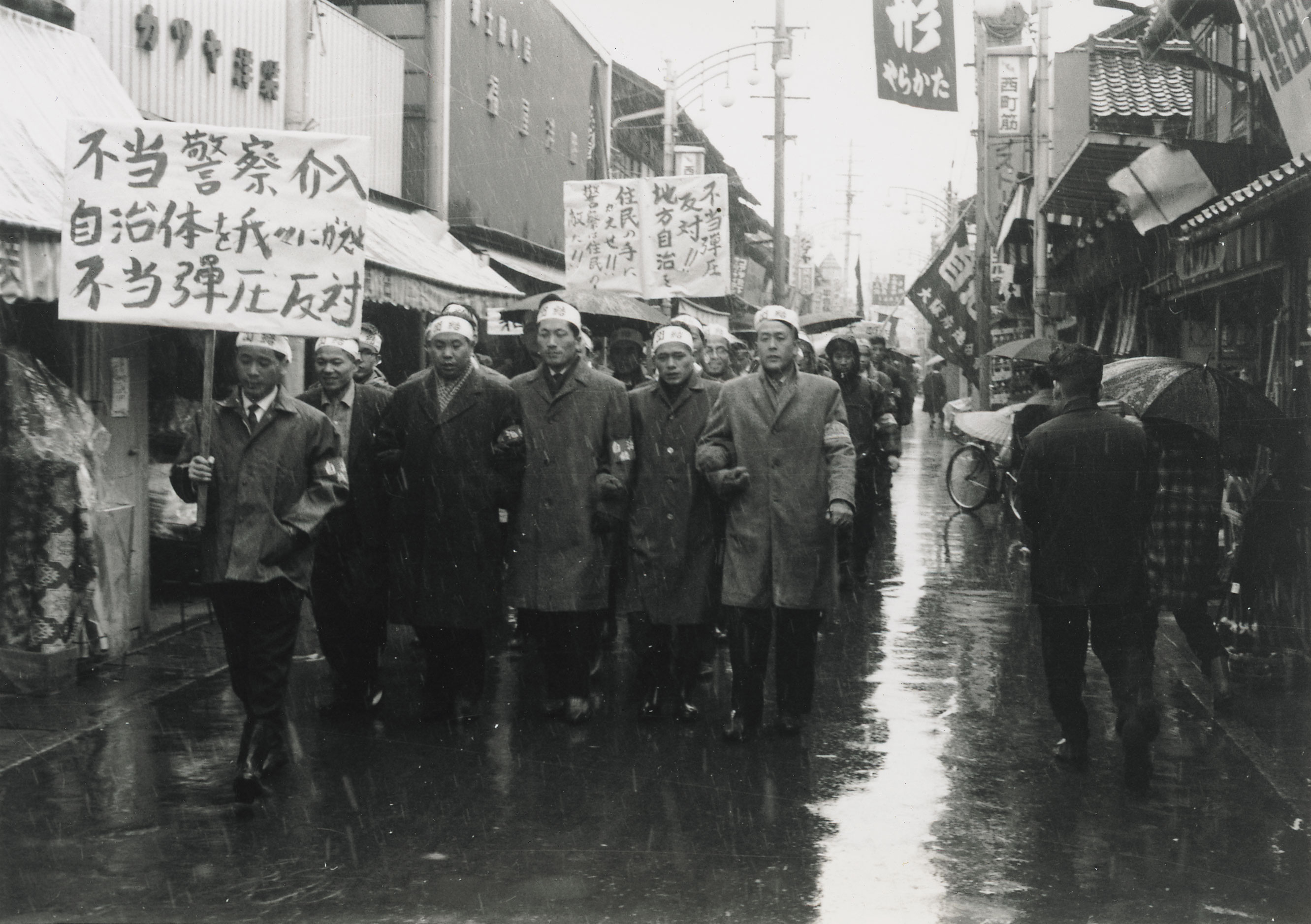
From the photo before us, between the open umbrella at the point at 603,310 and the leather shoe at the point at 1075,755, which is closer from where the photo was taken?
the leather shoe at the point at 1075,755

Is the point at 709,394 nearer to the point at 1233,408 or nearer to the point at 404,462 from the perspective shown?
the point at 404,462

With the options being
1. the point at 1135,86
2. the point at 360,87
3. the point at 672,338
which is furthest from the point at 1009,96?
the point at 672,338

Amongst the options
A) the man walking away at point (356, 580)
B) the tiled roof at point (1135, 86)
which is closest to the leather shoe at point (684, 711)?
the man walking away at point (356, 580)

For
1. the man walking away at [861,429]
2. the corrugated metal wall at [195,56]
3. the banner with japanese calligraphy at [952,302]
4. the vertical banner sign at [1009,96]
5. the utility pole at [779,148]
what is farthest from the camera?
the utility pole at [779,148]

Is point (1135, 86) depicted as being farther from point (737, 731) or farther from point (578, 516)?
point (737, 731)

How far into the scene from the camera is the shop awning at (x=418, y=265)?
11.8 metres

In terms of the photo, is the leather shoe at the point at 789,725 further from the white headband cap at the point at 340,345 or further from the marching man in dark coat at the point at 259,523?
the white headband cap at the point at 340,345

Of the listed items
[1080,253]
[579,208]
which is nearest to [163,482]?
[579,208]

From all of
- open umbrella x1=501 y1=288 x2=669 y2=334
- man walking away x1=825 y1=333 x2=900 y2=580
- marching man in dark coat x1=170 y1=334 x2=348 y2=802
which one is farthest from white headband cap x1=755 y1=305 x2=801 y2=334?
open umbrella x1=501 y1=288 x2=669 y2=334

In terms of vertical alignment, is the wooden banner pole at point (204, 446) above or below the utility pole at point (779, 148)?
below

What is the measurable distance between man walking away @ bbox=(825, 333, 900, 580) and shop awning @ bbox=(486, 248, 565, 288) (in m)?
9.06

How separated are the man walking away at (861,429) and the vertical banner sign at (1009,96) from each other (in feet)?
48.6

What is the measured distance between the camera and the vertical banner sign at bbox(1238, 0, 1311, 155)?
8.25 meters

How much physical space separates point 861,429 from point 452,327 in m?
5.59
